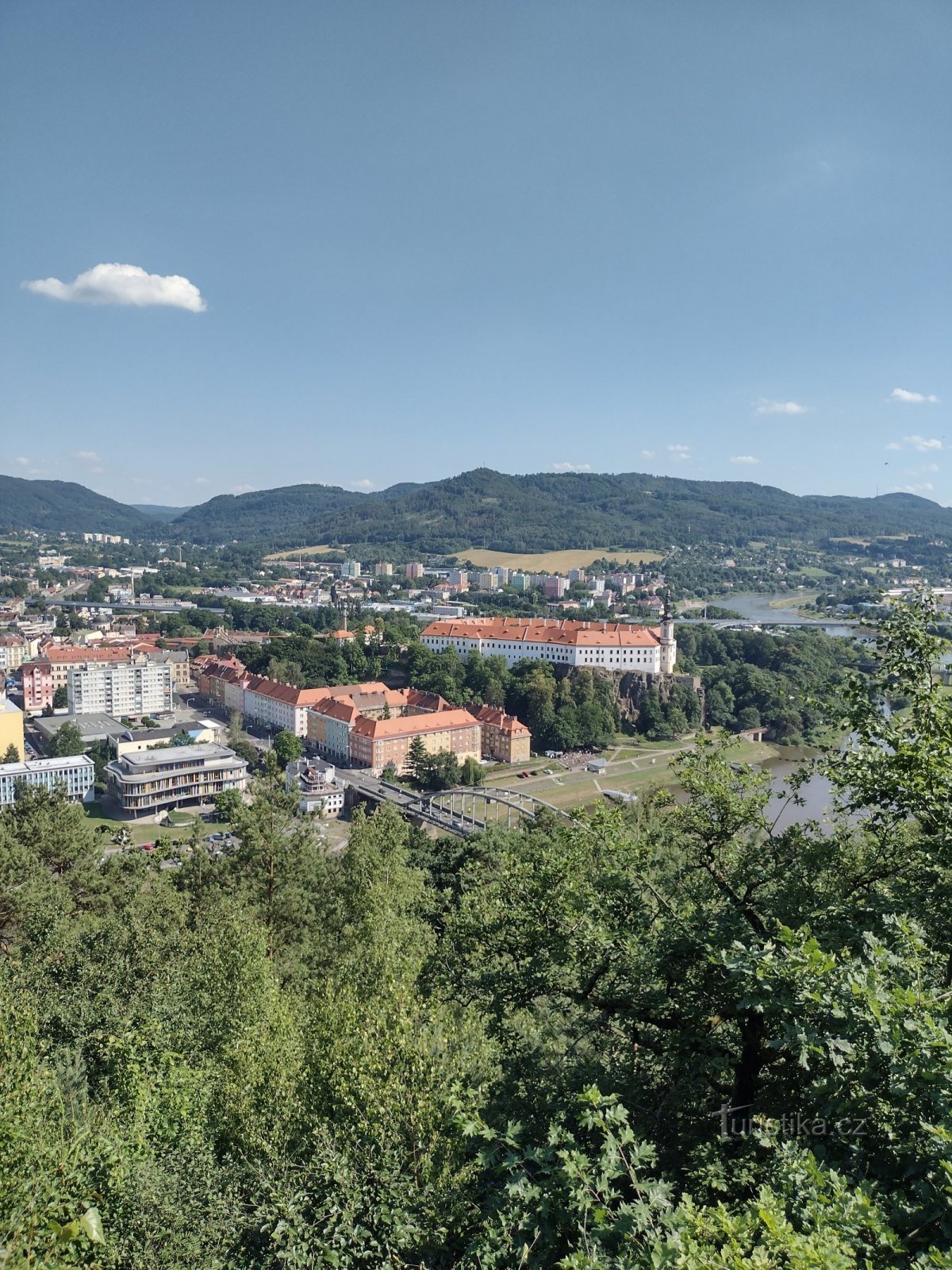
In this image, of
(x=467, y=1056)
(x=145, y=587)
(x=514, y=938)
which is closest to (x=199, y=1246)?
(x=467, y=1056)

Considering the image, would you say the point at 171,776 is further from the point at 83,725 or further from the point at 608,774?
the point at 608,774

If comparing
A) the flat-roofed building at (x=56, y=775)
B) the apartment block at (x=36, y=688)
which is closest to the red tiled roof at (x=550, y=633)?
the apartment block at (x=36, y=688)

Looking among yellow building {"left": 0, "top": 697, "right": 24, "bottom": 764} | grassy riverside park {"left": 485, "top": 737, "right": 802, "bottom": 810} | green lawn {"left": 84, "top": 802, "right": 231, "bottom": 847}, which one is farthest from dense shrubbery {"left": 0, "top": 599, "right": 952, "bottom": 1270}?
yellow building {"left": 0, "top": 697, "right": 24, "bottom": 764}

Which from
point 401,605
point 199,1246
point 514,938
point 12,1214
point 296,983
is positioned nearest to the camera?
point 12,1214

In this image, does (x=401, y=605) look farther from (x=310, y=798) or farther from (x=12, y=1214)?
(x=12, y=1214)

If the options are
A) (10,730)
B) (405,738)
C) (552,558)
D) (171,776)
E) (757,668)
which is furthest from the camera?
(552,558)

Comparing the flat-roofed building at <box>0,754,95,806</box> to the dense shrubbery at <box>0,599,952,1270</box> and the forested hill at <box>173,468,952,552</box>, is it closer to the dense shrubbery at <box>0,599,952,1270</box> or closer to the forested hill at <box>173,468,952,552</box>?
the dense shrubbery at <box>0,599,952,1270</box>

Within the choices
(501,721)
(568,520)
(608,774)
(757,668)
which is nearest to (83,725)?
(501,721)
